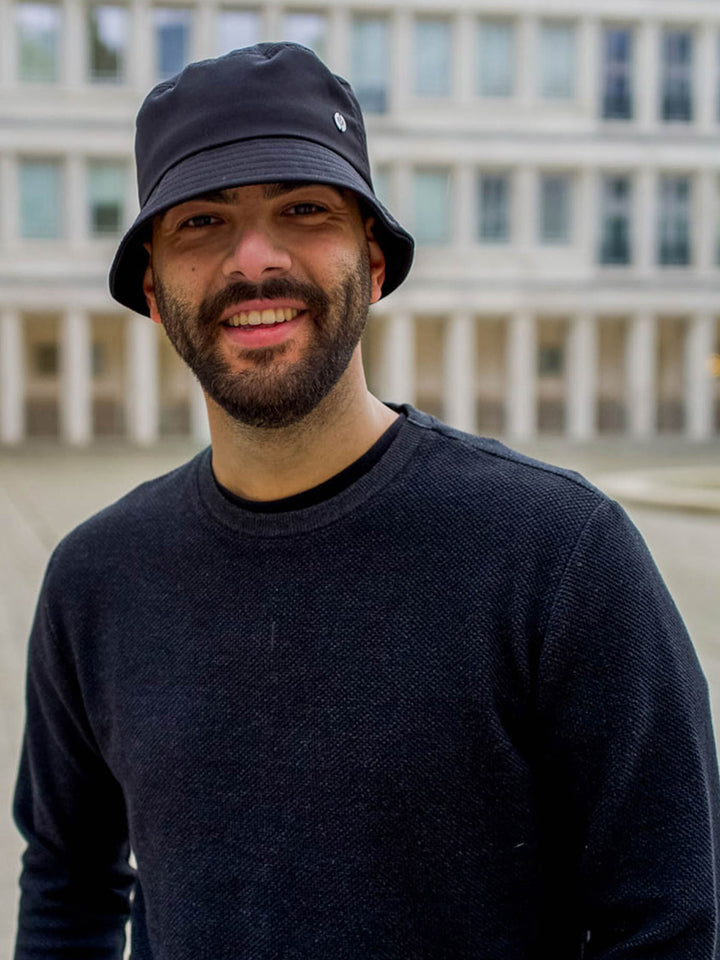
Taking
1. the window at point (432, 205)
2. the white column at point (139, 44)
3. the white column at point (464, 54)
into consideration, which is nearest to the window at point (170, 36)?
the white column at point (139, 44)

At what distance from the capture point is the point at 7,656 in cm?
786

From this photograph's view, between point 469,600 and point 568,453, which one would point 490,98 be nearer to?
point 568,453

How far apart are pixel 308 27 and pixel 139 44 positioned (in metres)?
5.76

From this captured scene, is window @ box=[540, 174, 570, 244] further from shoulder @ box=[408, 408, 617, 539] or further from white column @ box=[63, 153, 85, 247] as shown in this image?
shoulder @ box=[408, 408, 617, 539]

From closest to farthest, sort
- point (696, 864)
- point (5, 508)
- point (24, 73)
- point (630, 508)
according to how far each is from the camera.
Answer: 1. point (696, 864)
2. point (630, 508)
3. point (5, 508)
4. point (24, 73)

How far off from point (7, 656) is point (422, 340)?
3690cm

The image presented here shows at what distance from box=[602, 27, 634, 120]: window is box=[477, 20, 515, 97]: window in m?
3.45

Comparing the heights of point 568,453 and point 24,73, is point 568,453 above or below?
below

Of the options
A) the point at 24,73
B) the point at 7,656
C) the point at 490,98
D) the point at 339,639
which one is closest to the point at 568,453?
the point at 490,98

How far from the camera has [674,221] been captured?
41.5m

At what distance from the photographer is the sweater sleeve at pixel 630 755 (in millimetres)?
1395

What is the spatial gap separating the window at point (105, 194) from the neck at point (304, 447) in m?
38.4

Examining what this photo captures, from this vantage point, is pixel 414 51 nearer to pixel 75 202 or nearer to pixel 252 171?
pixel 75 202

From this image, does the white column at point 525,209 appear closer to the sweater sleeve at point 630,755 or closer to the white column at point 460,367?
the white column at point 460,367
